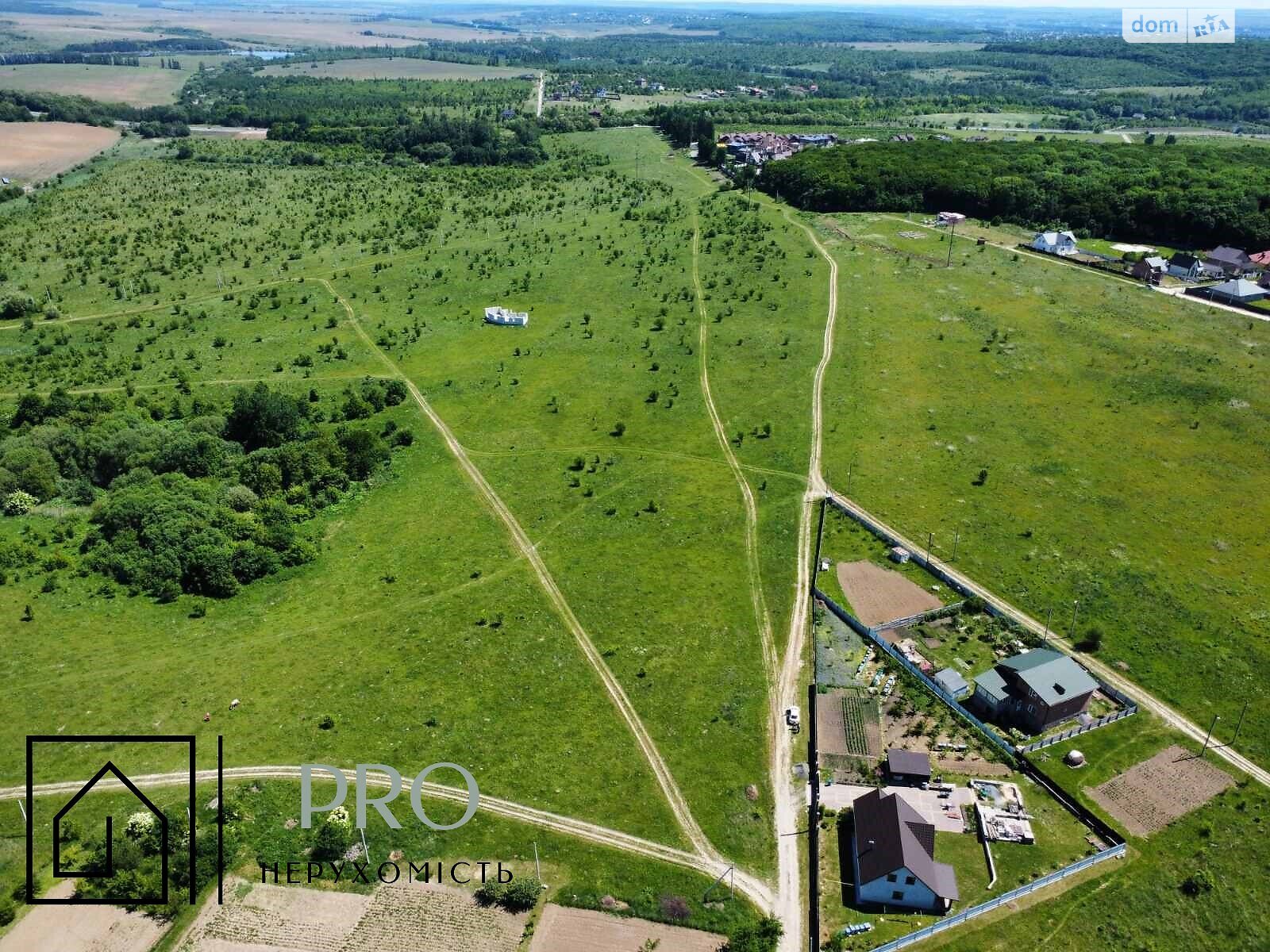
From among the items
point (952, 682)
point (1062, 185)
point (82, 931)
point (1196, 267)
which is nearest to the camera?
point (82, 931)

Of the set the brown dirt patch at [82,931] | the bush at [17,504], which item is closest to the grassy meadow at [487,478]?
the bush at [17,504]

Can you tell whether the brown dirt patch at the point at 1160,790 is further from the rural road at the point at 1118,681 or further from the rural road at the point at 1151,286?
the rural road at the point at 1151,286

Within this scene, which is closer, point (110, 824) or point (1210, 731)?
point (110, 824)

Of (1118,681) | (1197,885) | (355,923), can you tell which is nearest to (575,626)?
(355,923)

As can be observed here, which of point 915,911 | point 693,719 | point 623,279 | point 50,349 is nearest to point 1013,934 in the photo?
point 915,911

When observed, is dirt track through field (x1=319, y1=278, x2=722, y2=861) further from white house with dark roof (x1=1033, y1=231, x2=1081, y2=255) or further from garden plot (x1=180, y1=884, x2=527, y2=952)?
white house with dark roof (x1=1033, y1=231, x2=1081, y2=255)

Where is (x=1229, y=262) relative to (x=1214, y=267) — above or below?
Answer: above

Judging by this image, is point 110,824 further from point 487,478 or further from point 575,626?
point 487,478

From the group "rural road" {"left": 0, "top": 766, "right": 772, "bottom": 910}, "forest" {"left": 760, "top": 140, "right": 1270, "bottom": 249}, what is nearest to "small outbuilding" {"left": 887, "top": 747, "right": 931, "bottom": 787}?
"rural road" {"left": 0, "top": 766, "right": 772, "bottom": 910}
